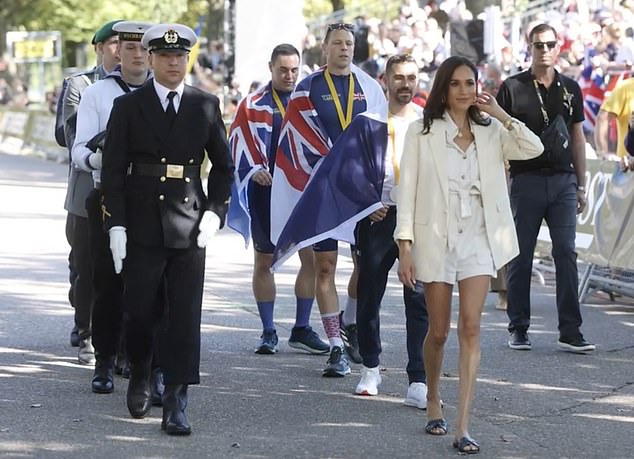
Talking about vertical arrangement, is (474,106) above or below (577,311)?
above

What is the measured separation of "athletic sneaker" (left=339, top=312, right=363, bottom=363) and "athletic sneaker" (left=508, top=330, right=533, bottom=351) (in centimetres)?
123

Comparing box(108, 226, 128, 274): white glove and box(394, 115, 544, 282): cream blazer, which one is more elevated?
box(394, 115, 544, 282): cream blazer

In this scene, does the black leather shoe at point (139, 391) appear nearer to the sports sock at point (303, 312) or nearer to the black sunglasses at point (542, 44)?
the sports sock at point (303, 312)

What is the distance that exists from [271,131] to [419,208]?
9.42 ft

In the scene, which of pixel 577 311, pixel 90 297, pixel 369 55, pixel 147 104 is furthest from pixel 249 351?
pixel 369 55

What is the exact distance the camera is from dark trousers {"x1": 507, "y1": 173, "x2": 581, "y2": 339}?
33.4 ft

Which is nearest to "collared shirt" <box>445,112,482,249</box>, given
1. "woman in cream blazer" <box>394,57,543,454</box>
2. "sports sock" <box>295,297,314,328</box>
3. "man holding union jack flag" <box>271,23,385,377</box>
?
"woman in cream blazer" <box>394,57,543,454</box>

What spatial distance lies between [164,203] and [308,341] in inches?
107

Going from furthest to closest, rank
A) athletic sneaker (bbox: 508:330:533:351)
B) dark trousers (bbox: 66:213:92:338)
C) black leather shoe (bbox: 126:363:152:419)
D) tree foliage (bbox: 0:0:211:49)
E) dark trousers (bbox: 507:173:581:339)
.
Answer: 1. tree foliage (bbox: 0:0:211:49)
2. athletic sneaker (bbox: 508:330:533:351)
3. dark trousers (bbox: 507:173:581:339)
4. dark trousers (bbox: 66:213:92:338)
5. black leather shoe (bbox: 126:363:152:419)

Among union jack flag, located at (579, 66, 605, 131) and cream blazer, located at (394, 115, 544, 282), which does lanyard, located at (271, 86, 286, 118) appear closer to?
cream blazer, located at (394, 115, 544, 282)

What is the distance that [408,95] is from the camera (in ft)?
27.8

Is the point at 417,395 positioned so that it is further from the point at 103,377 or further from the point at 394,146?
the point at 103,377

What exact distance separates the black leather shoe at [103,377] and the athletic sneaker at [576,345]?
327cm

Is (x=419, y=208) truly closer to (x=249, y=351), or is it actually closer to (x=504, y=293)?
(x=249, y=351)
